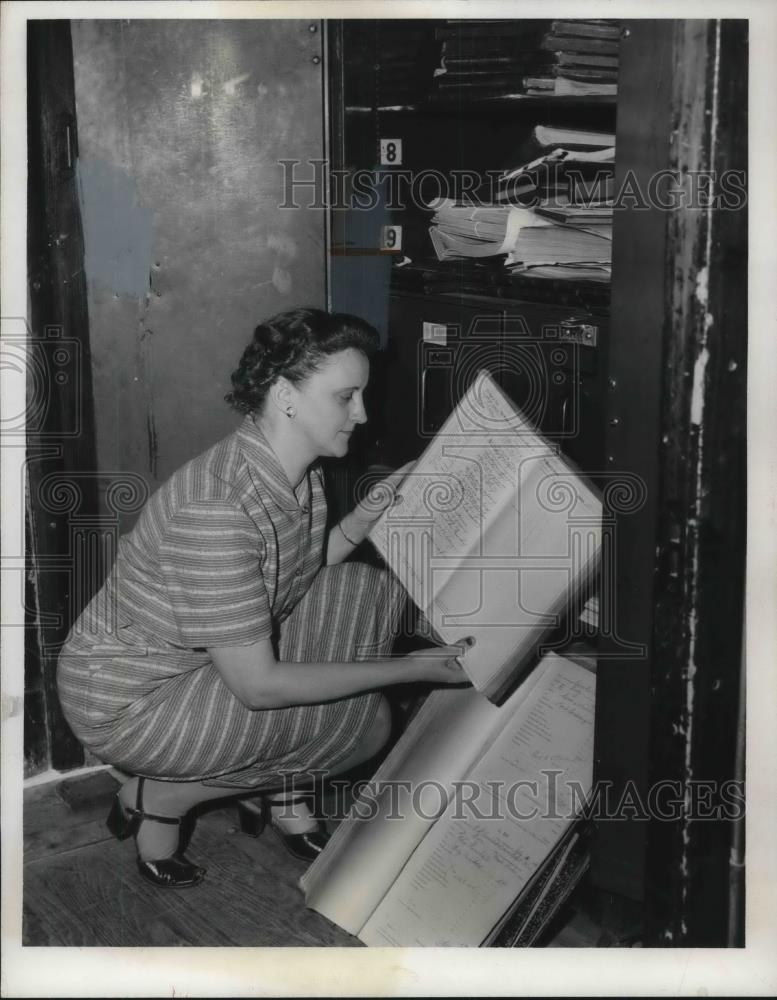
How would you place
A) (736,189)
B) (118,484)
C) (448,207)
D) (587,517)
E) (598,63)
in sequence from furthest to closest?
(118,484) < (448,207) < (598,63) < (587,517) < (736,189)

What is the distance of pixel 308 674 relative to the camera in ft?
5.61

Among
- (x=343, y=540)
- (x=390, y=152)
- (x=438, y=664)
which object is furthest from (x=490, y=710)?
(x=390, y=152)

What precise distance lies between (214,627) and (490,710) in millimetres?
502

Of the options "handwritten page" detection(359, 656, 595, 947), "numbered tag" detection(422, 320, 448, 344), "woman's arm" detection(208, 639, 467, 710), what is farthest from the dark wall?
"handwritten page" detection(359, 656, 595, 947)

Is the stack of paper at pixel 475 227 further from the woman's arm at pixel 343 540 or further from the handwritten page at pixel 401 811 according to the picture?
the handwritten page at pixel 401 811

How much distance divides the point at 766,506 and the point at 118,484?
1273mm

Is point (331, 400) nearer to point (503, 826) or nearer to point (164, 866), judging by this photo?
point (503, 826)

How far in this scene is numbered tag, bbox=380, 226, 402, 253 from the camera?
1.99 meters

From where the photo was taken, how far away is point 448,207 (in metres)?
1.94

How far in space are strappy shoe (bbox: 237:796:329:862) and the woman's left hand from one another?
54cm

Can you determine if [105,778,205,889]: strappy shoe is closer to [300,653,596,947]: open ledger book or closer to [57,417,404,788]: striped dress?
[57,417,404,788]: striped dress

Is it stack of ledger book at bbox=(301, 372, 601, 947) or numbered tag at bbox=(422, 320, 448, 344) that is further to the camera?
numbered tag at bbox=(422, 320, 448, 344)

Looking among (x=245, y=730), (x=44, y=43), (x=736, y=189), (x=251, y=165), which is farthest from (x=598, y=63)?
(x=245, y=730)

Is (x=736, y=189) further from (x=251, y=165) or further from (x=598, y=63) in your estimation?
(x=251, y=165)
